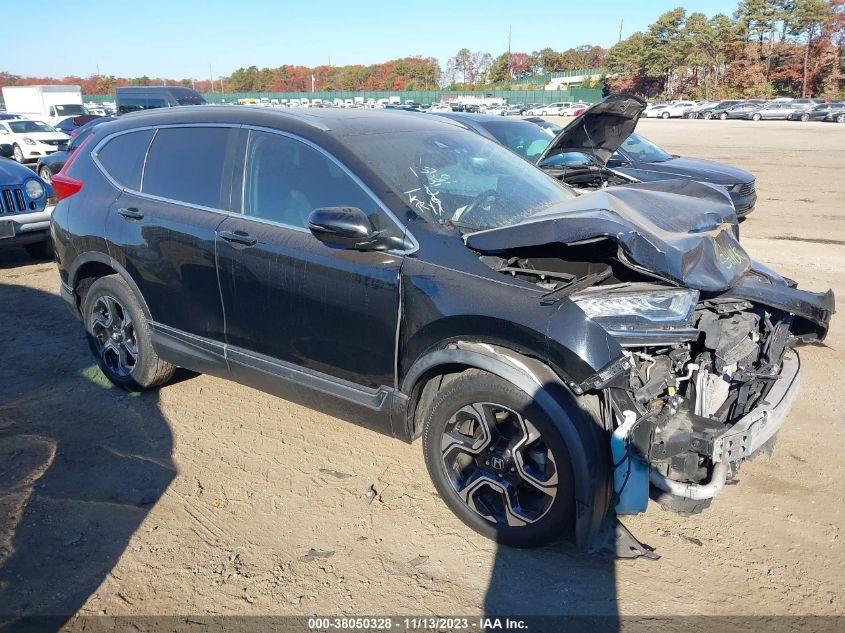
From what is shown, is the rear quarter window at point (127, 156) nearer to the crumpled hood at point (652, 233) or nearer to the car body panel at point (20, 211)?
the crumpled hood at point (652, 233)

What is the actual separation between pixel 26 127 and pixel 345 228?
923 inches

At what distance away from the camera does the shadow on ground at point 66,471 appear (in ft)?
9.55

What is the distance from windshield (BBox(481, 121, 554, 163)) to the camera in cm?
956

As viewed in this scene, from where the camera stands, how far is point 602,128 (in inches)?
238

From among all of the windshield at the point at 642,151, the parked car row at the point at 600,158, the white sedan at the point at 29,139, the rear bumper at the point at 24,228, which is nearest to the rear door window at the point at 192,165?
the parked car row at the point at 600,158

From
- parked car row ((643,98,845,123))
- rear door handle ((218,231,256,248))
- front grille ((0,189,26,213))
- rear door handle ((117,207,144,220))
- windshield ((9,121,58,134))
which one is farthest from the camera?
parked car row ((643,98,845,123))

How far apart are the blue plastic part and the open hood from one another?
3.68 meters

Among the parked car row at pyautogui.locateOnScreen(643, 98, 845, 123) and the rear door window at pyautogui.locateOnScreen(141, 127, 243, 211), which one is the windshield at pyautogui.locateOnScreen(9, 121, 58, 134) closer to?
the rear door window at pyautogui.locateOnScreen(141, 127, 243, 211)

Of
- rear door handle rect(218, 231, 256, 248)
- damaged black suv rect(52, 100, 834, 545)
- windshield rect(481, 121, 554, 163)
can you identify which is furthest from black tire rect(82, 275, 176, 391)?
windshield rect(481, 121, 554, 163)

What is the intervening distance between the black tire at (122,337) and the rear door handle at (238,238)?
1076mm

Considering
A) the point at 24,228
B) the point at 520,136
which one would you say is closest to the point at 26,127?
the point at 24,228

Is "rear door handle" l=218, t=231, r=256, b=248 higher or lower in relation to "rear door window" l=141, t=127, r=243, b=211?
lower

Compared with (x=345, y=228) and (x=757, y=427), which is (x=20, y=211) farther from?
(x=757, y=427)

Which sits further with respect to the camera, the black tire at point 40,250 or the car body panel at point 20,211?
the black tire at point 40,250
